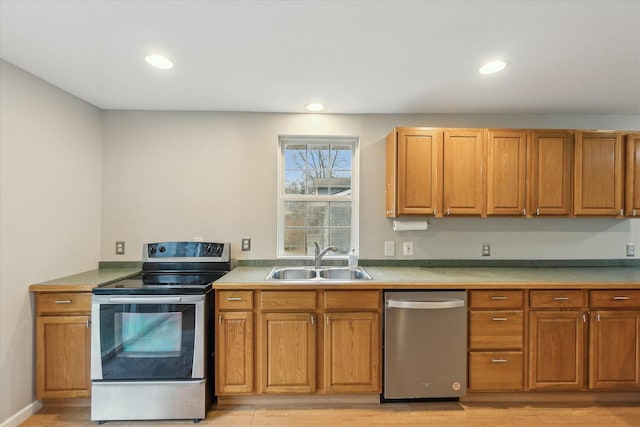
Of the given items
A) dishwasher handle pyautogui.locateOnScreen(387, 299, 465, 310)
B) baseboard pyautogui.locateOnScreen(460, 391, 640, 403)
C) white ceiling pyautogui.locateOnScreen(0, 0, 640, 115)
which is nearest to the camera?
white ceiling pyautogui.locateOnScreen(0, 0, 640, 115)

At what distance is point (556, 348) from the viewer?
2205 mm

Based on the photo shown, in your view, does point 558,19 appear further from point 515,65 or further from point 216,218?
point 216,218

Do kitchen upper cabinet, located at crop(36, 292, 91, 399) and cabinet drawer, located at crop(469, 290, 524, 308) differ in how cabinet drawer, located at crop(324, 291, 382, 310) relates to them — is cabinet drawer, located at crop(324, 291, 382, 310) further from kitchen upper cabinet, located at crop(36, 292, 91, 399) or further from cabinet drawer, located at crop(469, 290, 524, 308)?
kitchen upper cabinet, located at crop(36, 292, 91, 399)

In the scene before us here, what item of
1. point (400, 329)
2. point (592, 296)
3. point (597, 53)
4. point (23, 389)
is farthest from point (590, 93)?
point (23, 389)

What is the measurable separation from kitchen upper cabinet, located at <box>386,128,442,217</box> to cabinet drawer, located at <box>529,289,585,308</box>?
3.10 ft

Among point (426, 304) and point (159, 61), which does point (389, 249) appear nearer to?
point (426, 304)

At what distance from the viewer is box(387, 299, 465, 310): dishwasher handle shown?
214cm

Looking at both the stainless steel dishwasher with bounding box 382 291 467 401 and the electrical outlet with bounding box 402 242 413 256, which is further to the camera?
the electrical outlet with bounding box 402 242 413 256

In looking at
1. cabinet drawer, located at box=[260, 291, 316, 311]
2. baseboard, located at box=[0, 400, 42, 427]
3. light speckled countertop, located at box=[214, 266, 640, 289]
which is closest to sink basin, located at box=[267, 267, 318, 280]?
light speckled countertop, located at box=[214, 266, 640, 289]

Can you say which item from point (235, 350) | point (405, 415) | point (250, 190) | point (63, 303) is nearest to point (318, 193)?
point (250, 190)

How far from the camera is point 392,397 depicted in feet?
7.11

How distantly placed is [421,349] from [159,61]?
8.68ft

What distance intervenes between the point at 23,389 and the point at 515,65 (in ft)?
12.8

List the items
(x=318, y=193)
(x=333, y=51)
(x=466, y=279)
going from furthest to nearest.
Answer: (x=318, y=193)
(x=466, y=279)
(x=333, y=51)
